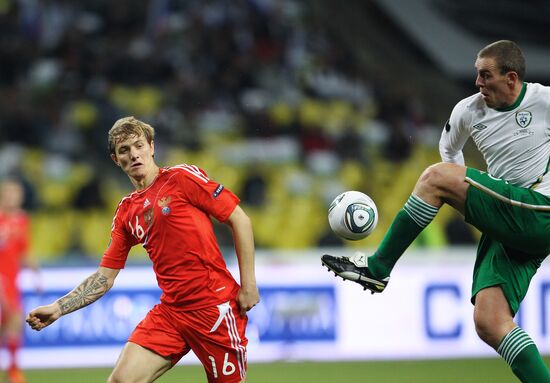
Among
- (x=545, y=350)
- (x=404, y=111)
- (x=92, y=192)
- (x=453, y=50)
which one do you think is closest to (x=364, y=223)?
(x=545, y=350)

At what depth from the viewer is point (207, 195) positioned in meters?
4.80

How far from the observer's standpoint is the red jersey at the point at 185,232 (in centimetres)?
479

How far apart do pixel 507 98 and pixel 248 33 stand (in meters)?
11.4

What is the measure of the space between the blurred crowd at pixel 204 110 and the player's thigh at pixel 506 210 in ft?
21.5

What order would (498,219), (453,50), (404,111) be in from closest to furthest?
(498,219) → (404,111) → (453,50)

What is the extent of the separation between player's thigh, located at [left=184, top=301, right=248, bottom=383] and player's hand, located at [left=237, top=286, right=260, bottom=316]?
0.07 m

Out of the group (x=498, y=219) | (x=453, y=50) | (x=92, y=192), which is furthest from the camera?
(x=453, y=50)

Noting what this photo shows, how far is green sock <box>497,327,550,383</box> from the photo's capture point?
15.1ft

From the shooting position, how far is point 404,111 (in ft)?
49.7

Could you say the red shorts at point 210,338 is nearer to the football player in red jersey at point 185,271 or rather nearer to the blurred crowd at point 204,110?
the football player in red jersey at point 185,271

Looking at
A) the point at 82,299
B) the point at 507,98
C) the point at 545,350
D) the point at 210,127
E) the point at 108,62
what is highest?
the point at 108,62

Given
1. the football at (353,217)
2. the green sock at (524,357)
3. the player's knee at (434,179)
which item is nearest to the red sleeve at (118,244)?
the football at (353,217)

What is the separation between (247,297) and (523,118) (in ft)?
5.33

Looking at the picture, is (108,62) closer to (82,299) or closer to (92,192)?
(92,192)
